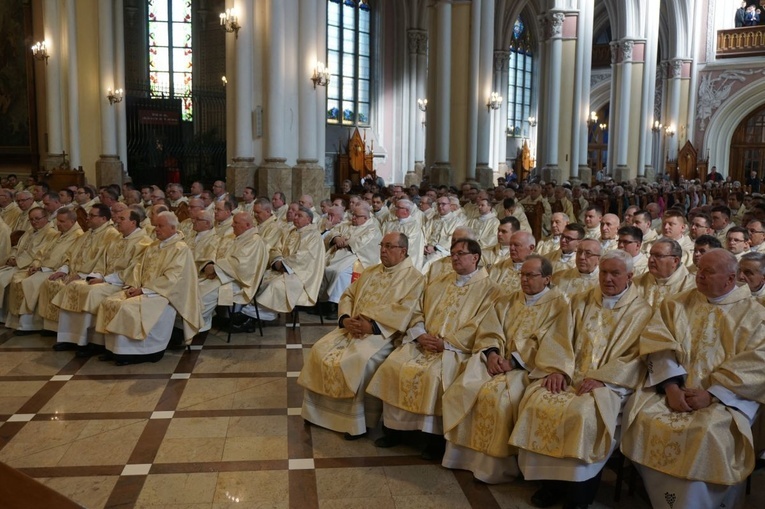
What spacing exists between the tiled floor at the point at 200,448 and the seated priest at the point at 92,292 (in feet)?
1.15

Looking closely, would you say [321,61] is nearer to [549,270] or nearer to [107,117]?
[107,117]

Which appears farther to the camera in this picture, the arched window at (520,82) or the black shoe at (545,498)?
the arched window at (520,82)

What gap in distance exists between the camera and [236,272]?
8648 millimetres

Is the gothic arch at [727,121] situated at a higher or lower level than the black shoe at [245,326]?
higher

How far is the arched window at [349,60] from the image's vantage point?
94.2 ft

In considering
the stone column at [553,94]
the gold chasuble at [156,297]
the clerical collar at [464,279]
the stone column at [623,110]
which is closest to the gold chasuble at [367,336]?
the clerical collar at [464,279]

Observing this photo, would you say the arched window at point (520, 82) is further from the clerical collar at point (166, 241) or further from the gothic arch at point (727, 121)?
the clerical collar at point (166, 241)

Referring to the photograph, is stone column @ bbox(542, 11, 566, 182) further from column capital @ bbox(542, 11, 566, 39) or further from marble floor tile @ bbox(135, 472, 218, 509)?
marble floor tile @ bbox(135, 472, 218, 509)

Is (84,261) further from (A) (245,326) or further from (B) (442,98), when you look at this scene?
(B) (442,98)

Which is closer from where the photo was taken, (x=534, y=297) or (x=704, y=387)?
(x=704, y=387)

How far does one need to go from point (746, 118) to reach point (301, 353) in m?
33.4

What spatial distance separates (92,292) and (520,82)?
34.1m

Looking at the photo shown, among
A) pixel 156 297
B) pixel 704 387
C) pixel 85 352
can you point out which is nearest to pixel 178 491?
pixel 156 297

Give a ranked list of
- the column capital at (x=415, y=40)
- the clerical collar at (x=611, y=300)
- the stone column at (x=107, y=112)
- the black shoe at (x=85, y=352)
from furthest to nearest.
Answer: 1. the column capital at (x=415, y=40)
2. the stone column at (x=107, y=112)
3. the black shoe at (x=85, y=352)
4. the clerical collar at (x=611, y=300)
